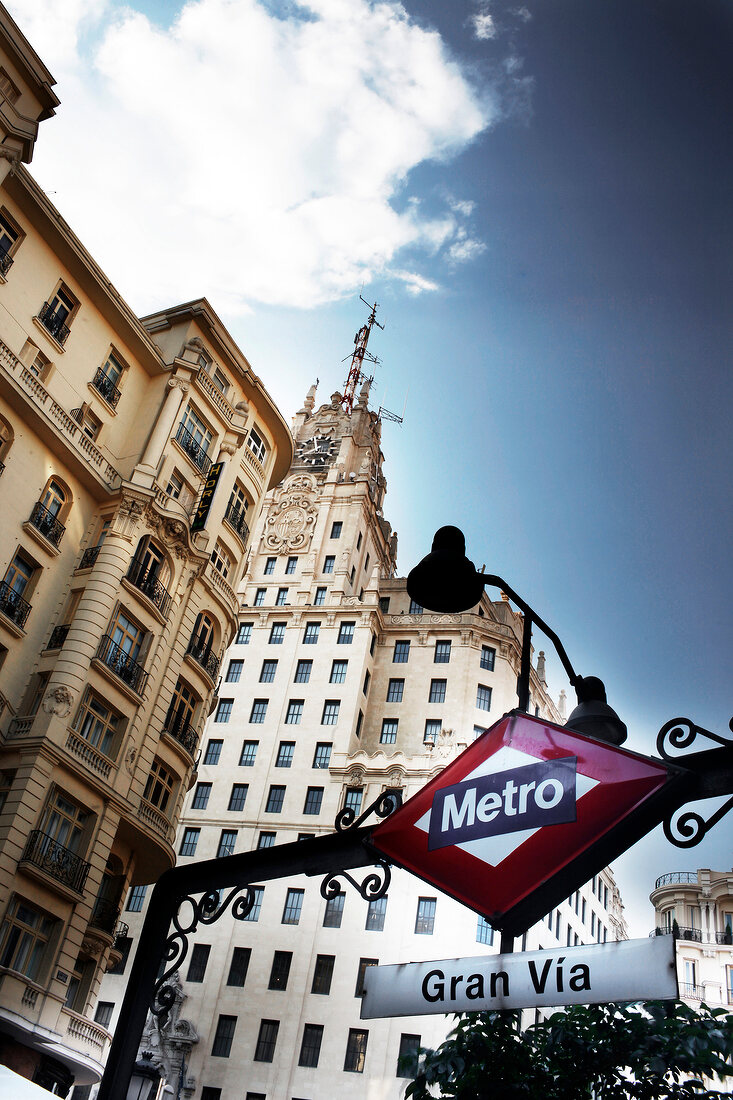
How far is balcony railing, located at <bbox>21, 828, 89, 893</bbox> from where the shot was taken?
26.5 metres

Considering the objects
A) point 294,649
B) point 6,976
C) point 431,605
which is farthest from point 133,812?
point 294,649

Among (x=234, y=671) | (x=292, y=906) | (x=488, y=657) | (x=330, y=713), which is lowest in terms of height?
(x=292, y=906)

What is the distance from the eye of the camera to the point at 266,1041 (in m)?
53.4

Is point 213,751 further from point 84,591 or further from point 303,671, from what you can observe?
point 84,591

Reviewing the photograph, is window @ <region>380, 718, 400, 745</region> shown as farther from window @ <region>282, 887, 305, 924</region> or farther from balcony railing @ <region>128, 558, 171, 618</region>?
balcony railing @ <region>128, 558, 171, 618</region>

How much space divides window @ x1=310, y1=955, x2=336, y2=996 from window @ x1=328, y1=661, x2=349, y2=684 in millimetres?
18625

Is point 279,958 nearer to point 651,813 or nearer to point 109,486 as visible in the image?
point 109,486

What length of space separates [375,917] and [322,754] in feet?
38.3

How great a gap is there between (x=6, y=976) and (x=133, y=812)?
251 inches

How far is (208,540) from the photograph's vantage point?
3544 cm

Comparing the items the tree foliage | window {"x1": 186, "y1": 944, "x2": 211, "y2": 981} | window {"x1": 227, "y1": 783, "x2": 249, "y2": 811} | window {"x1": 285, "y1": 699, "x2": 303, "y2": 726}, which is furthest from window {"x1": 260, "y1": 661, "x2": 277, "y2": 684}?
the tree foliage

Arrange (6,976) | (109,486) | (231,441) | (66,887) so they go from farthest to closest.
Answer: (231,441)
(109,486)
(66,887)
(6,976)

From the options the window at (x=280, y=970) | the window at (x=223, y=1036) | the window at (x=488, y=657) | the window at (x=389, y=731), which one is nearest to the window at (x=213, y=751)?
the window at (x=389, y=731)

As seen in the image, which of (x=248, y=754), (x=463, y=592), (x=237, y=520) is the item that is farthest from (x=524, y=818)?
(x=248, y=754)
